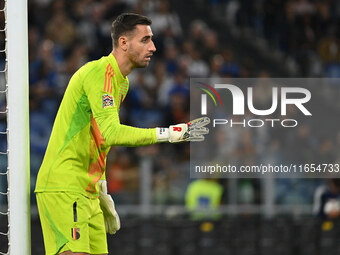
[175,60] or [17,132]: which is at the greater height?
[175,60]

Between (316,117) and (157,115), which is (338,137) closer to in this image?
(316,117)

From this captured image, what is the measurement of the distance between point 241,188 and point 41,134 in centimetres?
248

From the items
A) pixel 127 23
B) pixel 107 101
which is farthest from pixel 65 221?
pixel 127 23

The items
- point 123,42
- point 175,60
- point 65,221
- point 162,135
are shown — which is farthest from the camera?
point 175,60

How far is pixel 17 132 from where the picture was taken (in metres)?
4.63

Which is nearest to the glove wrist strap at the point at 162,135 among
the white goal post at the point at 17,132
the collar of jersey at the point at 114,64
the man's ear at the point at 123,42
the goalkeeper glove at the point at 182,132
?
the goalkeeper glove at the point at 182,132

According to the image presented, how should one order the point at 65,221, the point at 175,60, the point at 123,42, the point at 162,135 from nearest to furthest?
the point at 162,135
the point at 65,221
the point at 123,42
the point at 175,60

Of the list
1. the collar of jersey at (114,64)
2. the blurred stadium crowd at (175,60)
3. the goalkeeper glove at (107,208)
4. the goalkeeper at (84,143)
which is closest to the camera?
the goalkeeper at (84,143)

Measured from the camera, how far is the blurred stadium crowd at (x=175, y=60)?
9.08 metres

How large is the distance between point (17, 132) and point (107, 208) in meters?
0.74

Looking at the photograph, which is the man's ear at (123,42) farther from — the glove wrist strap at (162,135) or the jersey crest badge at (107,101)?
the glove wrist strap at (162,135)

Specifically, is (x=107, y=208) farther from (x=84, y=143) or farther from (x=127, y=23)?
(x=127, y=23)

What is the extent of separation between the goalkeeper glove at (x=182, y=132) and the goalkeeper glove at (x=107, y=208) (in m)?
0.70

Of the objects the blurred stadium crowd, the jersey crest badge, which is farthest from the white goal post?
the blurred stadium crowd
